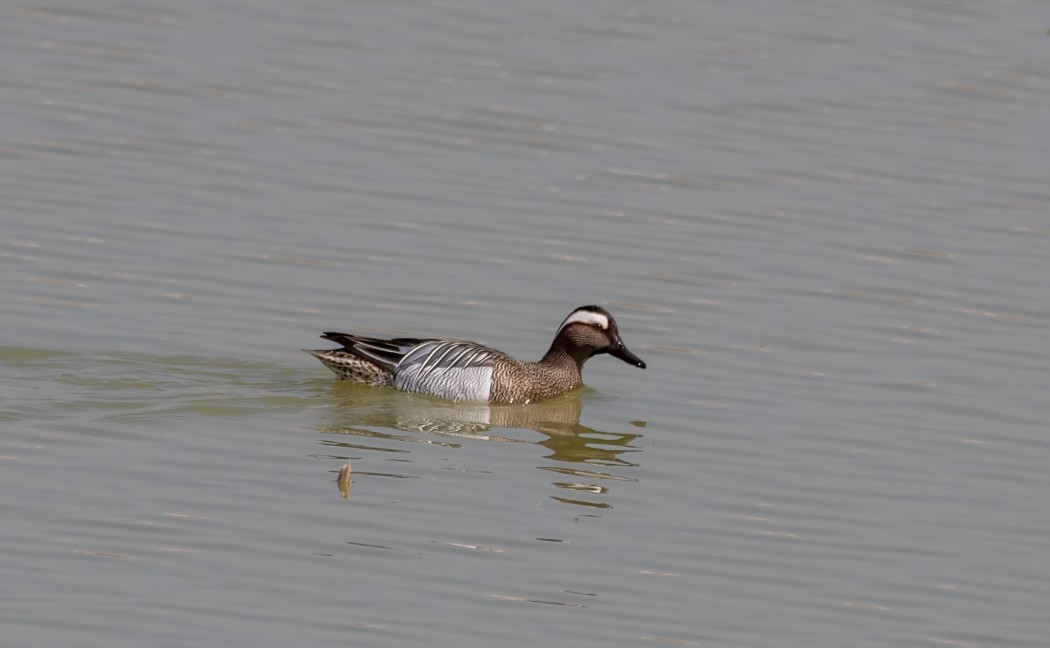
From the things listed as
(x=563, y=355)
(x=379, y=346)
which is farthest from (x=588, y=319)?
(x=379, y=346)

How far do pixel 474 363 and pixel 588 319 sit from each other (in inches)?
41.7

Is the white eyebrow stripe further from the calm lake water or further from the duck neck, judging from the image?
the calm lake water

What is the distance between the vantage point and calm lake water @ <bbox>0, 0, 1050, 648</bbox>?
1078 centimetres

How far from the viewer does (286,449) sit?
13273 millimetres

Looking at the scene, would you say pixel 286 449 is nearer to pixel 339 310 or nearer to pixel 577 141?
pixel 339 310

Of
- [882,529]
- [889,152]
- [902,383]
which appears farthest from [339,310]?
[889,152]

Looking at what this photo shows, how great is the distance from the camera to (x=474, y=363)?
15.7 metres

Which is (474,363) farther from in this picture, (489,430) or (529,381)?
(489,430)

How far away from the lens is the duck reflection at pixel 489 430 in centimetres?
1353

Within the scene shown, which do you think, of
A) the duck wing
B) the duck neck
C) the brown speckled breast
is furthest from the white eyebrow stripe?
the duck wing

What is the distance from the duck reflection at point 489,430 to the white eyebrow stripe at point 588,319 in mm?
591

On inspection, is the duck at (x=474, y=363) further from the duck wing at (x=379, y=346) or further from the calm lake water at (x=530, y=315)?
the calm lake water at (x=530, y=315)

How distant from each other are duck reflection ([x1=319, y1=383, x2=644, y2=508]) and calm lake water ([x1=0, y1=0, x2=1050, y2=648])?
5cm

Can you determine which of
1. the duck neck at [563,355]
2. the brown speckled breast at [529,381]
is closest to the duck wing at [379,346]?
the brown speckled breast at [529,381]
